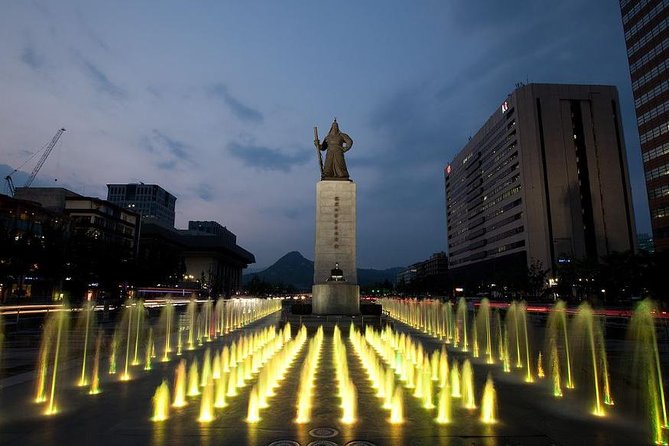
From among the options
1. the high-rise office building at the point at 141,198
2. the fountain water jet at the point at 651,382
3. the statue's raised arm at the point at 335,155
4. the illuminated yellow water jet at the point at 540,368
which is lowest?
Answer: the illuminated yellow water jet at the point at 540,368

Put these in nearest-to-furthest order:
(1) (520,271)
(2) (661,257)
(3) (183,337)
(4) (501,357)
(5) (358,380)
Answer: (5) (358,380) < (4) (501,357) < (3) (183,337) < (2) (661,257) < (1) (520,271)

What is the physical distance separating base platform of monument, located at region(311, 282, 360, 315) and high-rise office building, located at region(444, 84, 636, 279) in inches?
2697

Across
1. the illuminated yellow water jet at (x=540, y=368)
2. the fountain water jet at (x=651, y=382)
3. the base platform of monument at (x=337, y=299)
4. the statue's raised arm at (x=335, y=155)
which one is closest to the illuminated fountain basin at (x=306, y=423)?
the fountain water jet at (x=651, y=382)

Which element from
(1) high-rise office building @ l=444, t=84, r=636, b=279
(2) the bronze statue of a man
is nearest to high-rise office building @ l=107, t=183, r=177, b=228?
(1) high-rise office building @ l=444, t=84, r=636, b=279

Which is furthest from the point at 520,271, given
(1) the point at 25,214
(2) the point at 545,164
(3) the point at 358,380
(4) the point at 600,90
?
(1) the point at 25,214

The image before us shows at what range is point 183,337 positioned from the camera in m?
19.0

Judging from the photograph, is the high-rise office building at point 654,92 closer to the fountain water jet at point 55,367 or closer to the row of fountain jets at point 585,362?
the row of fountain jets at point 585,362

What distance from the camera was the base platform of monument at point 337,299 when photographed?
2291cm

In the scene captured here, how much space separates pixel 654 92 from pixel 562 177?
26.8m

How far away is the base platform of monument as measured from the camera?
2291cm

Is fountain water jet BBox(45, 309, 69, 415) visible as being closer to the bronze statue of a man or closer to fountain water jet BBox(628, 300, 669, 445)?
fountain water jet BBox(628, 300, 669, 445)

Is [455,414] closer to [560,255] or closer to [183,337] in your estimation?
[183,337]

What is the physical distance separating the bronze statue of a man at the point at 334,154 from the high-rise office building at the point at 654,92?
53222mm

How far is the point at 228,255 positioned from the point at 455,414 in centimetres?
12992
